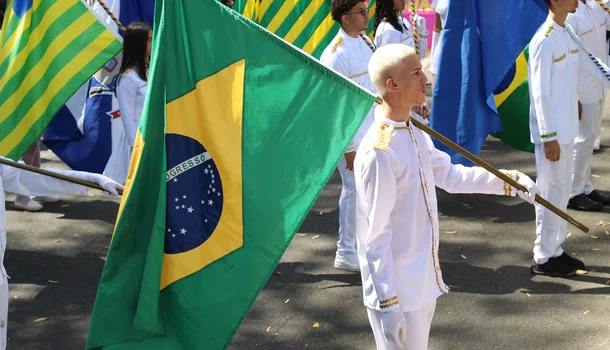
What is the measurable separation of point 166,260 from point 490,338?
98.6 inches

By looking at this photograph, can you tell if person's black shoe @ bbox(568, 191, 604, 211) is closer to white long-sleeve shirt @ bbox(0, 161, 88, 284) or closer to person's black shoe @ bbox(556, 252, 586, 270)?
person's black shoe @ bbox(556, 252, 586, 270)

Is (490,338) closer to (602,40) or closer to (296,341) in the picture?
(296,341)

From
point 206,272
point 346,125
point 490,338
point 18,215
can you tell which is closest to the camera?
point 346,125

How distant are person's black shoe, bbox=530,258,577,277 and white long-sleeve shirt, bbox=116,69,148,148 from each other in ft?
11.2

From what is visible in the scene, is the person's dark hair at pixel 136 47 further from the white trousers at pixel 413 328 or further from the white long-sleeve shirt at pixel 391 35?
the white trousers at pixel 413 328

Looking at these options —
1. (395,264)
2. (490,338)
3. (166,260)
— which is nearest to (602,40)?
(490,338)

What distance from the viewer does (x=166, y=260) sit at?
4.23 metres

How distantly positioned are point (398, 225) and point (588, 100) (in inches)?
176

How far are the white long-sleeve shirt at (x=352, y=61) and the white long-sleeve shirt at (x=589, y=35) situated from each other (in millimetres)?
2076

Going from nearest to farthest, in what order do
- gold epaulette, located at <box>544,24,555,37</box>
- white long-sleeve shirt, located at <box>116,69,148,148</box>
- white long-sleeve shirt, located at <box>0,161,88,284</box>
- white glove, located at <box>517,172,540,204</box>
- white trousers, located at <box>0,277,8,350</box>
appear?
white glove, located at <box>517,172,540,204</box> < white trousers, located at <box>0,277,8,350</box> < white long-sleeve shirt, located at <box>0,161,88,284</box> < gold epaulette, located at <box>544,24,555,37</box> < white long-sleeve shirt, located at <box>116,69,148,148</box>

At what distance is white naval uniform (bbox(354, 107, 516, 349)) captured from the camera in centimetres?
400

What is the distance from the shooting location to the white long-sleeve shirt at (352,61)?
6.85 meters

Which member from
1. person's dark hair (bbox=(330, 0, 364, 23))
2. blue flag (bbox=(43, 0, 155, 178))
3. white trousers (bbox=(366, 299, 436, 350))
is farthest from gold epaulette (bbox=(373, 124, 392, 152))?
blue flag (bbox=(43, 0, 155, 178))

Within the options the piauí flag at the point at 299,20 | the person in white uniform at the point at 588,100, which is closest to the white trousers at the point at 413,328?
the person in white uniform at the point at 588,100
